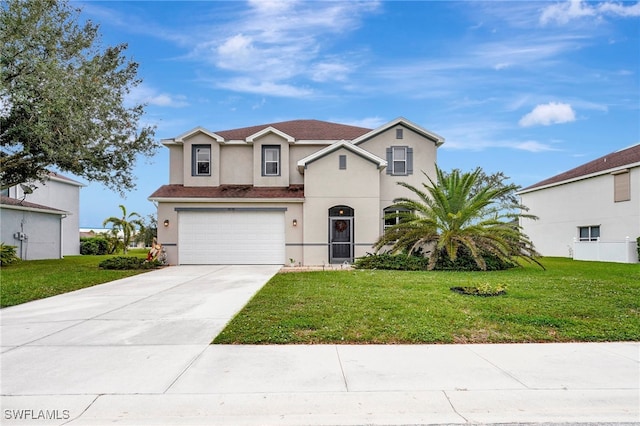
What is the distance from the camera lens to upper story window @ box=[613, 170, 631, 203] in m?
20.0

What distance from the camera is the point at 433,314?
7.27m

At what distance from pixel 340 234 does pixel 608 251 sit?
44.0 feet

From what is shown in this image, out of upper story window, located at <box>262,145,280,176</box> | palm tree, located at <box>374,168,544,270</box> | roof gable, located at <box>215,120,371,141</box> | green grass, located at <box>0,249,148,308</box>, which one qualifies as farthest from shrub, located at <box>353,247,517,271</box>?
green grass, located at <box>0,249,148,308</box>

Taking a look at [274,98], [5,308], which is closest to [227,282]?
[5,308]

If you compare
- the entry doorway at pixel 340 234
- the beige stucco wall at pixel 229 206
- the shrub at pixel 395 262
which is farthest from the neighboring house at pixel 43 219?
the shrub at pixel 395 262

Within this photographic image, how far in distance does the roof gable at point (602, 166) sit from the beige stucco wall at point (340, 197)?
1313 centimetres

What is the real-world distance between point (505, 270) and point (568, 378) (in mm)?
10246

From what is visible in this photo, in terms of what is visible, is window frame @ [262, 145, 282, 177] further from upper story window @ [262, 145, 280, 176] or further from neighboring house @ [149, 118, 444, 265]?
neighboring house @ [149, 118, 444, 265]

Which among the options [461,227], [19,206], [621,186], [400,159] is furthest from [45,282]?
[621,186]

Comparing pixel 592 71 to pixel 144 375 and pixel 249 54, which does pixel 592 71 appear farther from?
pixel 144 375

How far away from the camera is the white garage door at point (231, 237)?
59.1ft

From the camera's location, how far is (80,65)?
16.2 metres

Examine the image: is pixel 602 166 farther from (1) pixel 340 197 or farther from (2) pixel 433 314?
(2) pixel 433 314

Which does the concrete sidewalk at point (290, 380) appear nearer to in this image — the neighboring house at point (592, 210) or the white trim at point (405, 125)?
the white trim at point (405, 125)
